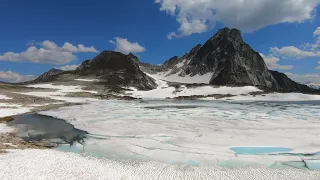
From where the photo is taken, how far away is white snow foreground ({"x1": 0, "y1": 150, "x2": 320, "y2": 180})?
1261 cm

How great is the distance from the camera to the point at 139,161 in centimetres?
1523

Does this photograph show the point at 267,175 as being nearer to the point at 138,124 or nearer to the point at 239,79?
the point at 138,124

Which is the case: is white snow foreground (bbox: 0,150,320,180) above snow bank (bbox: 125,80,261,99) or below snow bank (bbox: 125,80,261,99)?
below

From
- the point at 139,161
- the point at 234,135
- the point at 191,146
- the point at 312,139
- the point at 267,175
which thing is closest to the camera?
the point at 267,175

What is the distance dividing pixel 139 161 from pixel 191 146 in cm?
435

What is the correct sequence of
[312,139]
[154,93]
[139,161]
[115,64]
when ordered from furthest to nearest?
[115,64]
[154,93]
[312,139]
[139,161]

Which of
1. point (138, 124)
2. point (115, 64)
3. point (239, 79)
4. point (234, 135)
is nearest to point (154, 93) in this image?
point (138, 124)

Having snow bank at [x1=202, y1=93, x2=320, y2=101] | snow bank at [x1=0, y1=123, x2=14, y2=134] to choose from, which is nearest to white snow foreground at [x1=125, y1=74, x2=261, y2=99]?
snow bank at [x1=202, y1=93, x2=320, y2=101]

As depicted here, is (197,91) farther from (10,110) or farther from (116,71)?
(116,71)

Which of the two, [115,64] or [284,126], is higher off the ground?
[115,64]

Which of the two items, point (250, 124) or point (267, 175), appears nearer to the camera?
point (267, 175)

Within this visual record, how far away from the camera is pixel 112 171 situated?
1347 centimetres

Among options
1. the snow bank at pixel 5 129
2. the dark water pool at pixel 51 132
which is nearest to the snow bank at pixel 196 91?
the dark water pool at pixel 51 132

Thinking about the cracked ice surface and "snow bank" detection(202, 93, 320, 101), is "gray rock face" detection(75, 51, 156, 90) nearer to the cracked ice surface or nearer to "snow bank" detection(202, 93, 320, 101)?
"snow bank" detection(202, 93, 320, 101)
